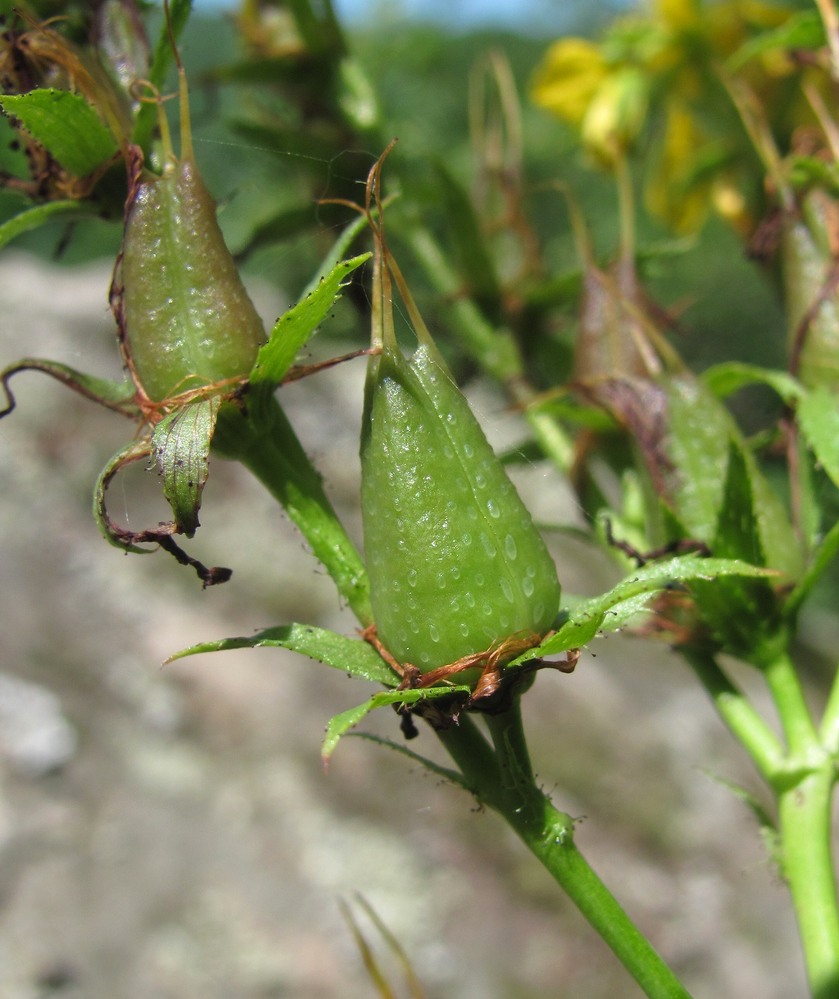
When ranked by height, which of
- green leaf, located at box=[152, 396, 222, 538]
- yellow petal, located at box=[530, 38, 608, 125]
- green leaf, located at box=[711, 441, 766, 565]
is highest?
yellow petal, located at box=[530, 38, 608, 125]

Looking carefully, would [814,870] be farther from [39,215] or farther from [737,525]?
[39,215]

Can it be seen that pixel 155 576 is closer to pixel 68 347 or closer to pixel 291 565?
pixel 291 565

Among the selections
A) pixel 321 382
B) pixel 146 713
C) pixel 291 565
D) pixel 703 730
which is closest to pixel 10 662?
pixel 146 713

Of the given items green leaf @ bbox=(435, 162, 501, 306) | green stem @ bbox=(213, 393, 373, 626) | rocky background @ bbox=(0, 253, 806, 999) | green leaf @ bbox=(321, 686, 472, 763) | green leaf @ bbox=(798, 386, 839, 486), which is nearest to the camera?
green leaf @ bbox=(321, 686, 472, 763)

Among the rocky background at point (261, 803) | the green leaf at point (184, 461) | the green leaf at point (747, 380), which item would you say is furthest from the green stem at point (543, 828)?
the rocky background at point (261, 803)

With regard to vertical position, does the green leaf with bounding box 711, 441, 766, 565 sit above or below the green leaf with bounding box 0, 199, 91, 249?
below

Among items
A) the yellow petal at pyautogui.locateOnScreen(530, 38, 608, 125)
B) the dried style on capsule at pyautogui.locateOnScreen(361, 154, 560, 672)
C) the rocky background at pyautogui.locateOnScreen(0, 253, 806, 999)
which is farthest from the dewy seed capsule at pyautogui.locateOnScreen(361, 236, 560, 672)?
the rocky background at pyautogui.locateOnScreen(0, 253, 806, 999)

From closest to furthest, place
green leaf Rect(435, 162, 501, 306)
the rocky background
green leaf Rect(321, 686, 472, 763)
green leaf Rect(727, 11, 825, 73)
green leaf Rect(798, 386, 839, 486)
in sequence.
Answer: green leaf Rect(321, 686, 472, 763) < green leaf Rect(798, 386, 839, 486) < green leaf Rect(727, 11, 825, 73) < green leaf Rect(435, 162, 501, 306) < the rocky background

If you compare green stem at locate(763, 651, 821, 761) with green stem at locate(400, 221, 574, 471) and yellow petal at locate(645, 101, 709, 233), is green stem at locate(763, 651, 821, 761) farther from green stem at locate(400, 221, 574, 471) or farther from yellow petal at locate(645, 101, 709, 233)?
yellow petal at locate(645, 101, 709, 233)
